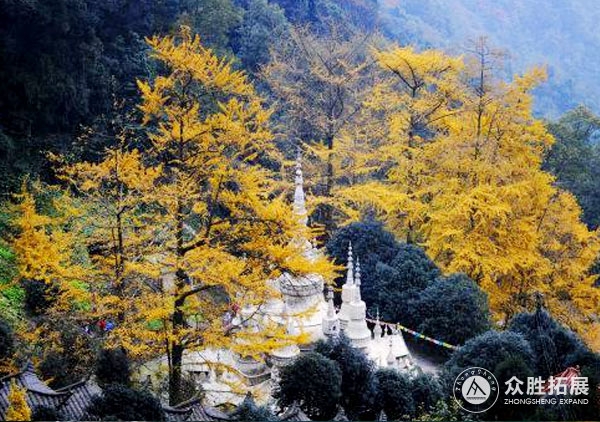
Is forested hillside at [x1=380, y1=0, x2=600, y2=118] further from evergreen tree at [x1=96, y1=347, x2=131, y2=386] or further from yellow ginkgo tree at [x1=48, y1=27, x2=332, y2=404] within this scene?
evergreen tree at [x1=96, y1=347, x2=131, y2=386]

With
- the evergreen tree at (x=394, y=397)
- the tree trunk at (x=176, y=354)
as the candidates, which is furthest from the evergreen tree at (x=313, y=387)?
the tree trunk at (x=176, y=354)

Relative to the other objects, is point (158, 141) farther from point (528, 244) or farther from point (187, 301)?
point (528, 244)

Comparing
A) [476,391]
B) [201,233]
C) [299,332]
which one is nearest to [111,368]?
[201,233]

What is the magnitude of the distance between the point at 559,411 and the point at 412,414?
2.99m

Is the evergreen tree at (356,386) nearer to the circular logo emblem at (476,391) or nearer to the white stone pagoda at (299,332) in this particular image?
the white stone pagoda at (299,332)

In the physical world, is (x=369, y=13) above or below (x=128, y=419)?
above

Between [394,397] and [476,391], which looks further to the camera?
[394,397]

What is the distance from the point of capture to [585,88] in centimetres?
5753

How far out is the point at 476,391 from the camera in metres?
14.0

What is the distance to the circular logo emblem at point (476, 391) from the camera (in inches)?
542

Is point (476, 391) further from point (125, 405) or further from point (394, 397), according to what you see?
point (125, 405)

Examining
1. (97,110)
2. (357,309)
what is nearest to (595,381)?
(357,309)

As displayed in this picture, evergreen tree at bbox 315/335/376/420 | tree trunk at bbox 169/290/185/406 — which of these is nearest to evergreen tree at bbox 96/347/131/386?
tree trunk at bbox 169/290/185/406

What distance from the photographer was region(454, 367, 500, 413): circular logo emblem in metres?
13.8
